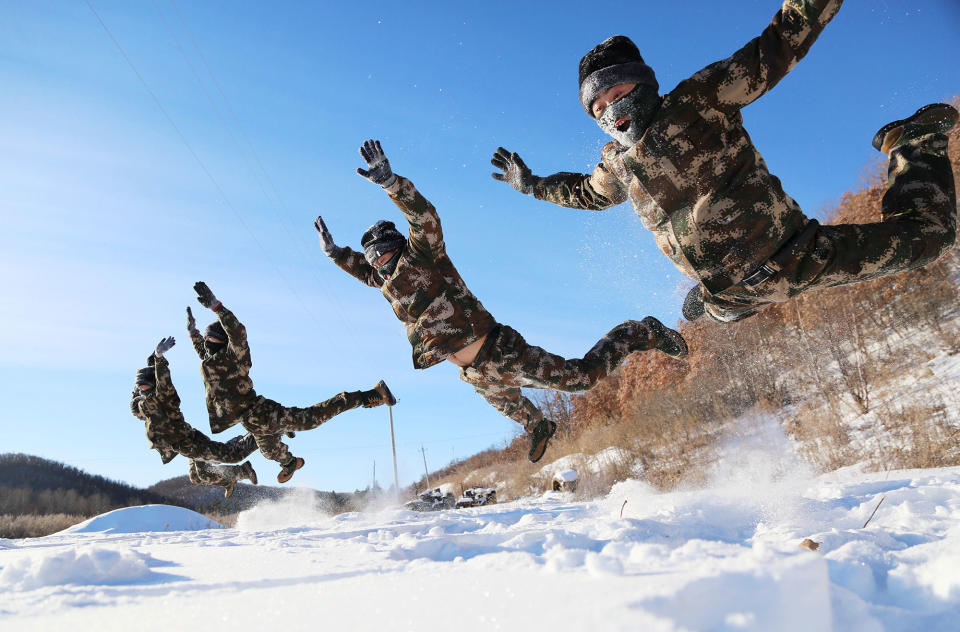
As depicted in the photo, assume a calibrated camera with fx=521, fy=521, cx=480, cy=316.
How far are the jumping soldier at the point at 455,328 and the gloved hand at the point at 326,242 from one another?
46.1 inches

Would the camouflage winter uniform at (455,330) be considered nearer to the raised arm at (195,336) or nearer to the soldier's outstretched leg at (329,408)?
the soldier's outstretched leg at (329,408)

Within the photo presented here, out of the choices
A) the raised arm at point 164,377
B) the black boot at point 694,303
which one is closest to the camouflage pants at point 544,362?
the black boot at point 694,303

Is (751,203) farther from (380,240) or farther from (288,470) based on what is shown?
(288,470)

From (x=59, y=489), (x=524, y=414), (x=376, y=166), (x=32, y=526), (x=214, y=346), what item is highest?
(x=59, y=489)

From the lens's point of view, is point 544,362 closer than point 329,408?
Yes

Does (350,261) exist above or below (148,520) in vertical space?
above

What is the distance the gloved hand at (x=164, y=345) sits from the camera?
8.56 m

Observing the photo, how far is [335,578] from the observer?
2395 mm

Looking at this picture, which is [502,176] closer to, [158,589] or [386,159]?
[386,159]

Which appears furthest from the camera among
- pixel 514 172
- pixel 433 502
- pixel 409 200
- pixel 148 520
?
pixel 433 502

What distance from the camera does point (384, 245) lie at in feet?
15.9

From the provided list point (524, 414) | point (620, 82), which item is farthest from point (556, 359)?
point (620, 82)

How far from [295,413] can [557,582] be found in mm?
6765

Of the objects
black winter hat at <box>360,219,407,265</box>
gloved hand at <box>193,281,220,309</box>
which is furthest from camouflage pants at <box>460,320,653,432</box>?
gloved hand at <box>193,281,220,309</box>
